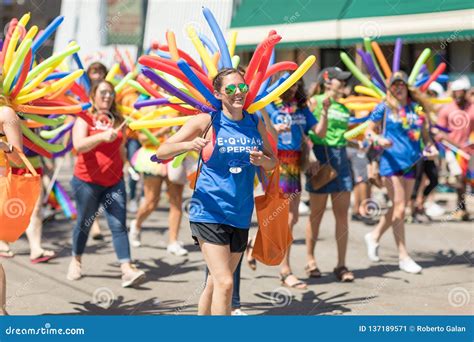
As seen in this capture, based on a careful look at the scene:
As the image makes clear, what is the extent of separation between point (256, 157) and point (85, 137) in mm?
2437

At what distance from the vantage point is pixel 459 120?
1055 cm

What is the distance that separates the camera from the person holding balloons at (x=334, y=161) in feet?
23.4

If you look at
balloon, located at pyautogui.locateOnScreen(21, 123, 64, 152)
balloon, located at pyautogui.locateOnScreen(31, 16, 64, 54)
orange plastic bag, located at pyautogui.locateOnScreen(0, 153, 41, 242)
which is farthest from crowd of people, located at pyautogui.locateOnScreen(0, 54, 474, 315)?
balloon, located at pyautogui.locateOnScreen(31, 16, 64, 54)

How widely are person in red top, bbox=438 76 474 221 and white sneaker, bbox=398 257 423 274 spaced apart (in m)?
3.06

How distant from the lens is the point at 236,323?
462 centimetres

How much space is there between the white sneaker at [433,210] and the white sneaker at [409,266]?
3.83 meters

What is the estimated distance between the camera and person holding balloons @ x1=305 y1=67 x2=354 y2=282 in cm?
712

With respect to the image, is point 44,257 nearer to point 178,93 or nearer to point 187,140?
point 178,93

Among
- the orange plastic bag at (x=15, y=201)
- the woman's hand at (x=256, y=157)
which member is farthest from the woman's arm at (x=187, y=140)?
the orange plastic bag at (x=15, y=201)

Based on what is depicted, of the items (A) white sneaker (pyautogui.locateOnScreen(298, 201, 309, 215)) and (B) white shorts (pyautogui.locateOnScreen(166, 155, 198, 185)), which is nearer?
(B) white shorts (pyautogui.locateOnScreen(166, 155, 198, 185))

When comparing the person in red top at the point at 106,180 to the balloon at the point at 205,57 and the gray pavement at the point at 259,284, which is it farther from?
the balloon at the point at 205,57

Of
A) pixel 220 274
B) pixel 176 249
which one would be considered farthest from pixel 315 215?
pixel 220 274

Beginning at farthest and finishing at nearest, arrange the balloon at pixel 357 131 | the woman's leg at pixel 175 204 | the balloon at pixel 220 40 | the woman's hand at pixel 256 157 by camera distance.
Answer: the woman's leg at pixel 175 204
the balloon at pixel 357 131
the balloon at pixel 220 40
the woman's hand at pixel 256 157

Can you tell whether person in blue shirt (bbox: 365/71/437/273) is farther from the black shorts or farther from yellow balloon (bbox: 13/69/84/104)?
the black shorts
